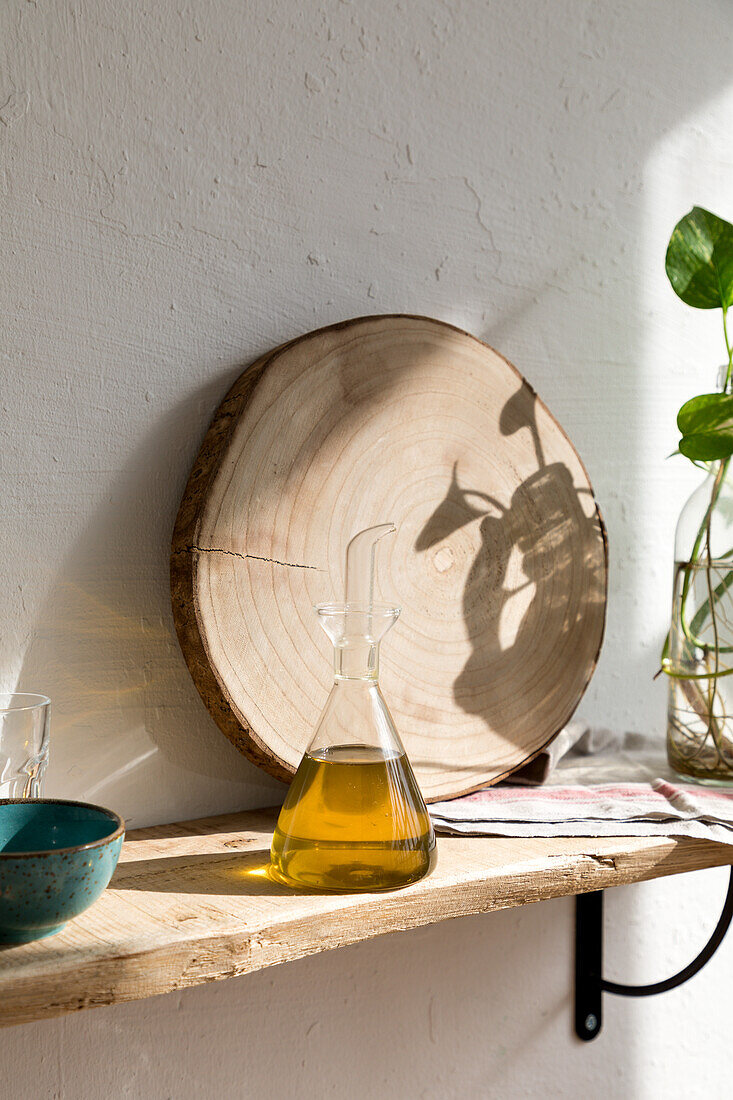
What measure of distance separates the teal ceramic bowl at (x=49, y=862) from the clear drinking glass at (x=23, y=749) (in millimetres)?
41

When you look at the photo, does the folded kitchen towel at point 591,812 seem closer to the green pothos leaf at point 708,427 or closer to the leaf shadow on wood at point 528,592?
the leaf shadow on wood at point 528,592

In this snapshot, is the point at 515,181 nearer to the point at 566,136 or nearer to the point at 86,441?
the point at 566,136

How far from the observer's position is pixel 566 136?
738mm

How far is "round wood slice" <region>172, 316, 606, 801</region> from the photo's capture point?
53cm

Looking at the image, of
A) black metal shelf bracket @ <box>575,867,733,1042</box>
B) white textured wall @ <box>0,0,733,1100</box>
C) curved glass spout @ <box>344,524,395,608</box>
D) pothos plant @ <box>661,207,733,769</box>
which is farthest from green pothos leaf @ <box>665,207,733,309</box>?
black metal shelf bracket @ <box>575,867,733,1042</box>

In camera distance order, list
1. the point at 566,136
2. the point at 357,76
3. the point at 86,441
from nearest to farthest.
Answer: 1. the point at 86,441
2. the point at 357,76
3. the point at 566,136

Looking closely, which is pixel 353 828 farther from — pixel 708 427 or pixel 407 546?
pixel 708 427

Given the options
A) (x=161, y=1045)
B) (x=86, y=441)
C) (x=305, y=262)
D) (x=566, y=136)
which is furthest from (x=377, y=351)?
(x=161, y=1045)

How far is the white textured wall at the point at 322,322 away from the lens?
1.69 feet

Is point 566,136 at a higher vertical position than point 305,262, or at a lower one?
higher

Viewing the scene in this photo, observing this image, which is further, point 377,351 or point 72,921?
point 377,351

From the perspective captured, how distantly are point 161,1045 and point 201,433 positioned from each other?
36cm

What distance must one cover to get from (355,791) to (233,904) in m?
0.08

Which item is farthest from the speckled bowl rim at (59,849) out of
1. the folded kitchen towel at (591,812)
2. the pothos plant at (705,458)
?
the pothos plant at (705,458)
